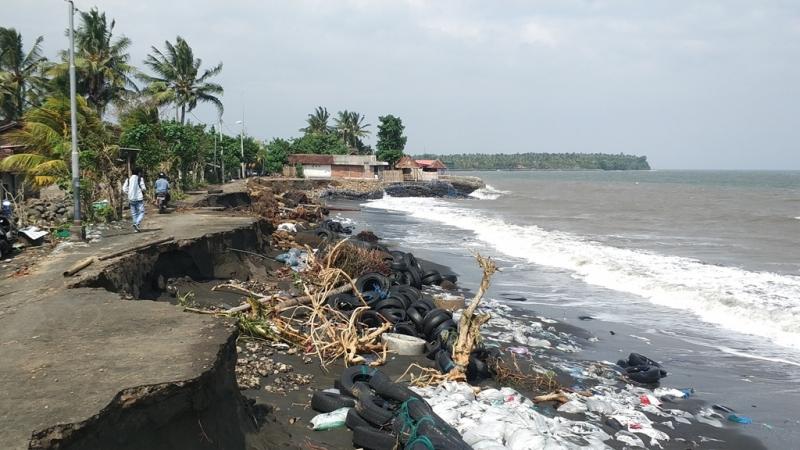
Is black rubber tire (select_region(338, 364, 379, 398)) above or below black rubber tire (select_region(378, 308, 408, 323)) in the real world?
above

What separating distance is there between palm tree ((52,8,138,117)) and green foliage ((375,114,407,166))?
124ft

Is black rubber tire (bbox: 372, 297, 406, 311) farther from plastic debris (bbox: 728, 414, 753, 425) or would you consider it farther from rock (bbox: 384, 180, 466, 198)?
rock (bbox: 384, 180, 466, 198)

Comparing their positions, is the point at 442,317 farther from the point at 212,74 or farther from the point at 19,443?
the point at 212,74

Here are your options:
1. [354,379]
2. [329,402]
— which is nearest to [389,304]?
[354,379]

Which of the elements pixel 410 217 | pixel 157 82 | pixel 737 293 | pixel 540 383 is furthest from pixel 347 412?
pixel 157 82

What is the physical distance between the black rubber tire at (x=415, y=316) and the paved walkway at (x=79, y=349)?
4.62m

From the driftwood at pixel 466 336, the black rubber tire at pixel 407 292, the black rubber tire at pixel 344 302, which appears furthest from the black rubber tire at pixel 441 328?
the black rubber tire at pixel 344 302

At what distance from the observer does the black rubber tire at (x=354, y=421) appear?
6078 millimetres

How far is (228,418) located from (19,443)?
162 cm

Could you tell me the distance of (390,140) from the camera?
74438 millimetres

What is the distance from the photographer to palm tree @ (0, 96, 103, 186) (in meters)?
19.0

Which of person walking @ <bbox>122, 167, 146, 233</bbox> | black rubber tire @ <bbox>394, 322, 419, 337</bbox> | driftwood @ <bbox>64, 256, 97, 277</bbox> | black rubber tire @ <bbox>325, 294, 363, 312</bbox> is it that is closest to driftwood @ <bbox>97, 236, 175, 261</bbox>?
driftwood @ <bbox>64, 256, 97, 277</bbox>

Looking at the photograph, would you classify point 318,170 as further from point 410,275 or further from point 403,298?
point 403,298

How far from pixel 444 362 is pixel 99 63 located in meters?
36.1
